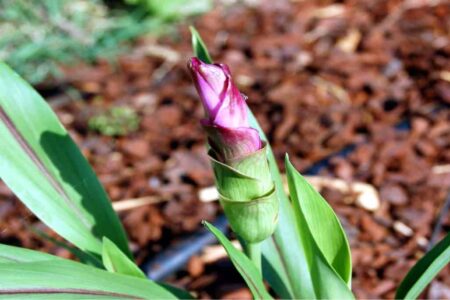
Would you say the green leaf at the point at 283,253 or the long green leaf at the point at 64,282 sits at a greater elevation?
the long green leaf at the point at 64,282

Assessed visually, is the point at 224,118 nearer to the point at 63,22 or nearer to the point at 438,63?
the point at 438,63

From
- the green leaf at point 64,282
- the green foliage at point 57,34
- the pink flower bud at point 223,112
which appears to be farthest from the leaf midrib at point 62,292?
the green foliage at point 57,34

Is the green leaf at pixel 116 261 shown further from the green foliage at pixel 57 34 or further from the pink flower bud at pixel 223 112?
the green foliage at pixel 57 34

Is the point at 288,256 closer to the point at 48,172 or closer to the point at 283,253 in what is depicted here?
the point at 283,253

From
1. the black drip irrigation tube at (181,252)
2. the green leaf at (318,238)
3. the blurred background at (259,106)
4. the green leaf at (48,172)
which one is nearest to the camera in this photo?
the green leaf at (318,238)

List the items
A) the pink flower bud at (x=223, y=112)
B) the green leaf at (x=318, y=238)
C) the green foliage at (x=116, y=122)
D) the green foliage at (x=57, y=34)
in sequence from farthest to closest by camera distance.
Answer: the green foliage at (x=57, y=34) → the green foliage at (x=116, y=122) → the green leaf at (x=318, y=238) → the pink flower bud at (x=223, y=112)

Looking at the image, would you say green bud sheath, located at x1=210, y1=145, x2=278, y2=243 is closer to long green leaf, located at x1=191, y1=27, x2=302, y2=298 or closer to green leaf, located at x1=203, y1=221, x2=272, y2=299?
green leaf, located at x1=203, y1=221, x2=272, y2=299

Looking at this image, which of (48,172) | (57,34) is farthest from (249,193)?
(57,34)

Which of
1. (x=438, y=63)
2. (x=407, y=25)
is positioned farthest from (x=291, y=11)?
(x=438, y=63)
